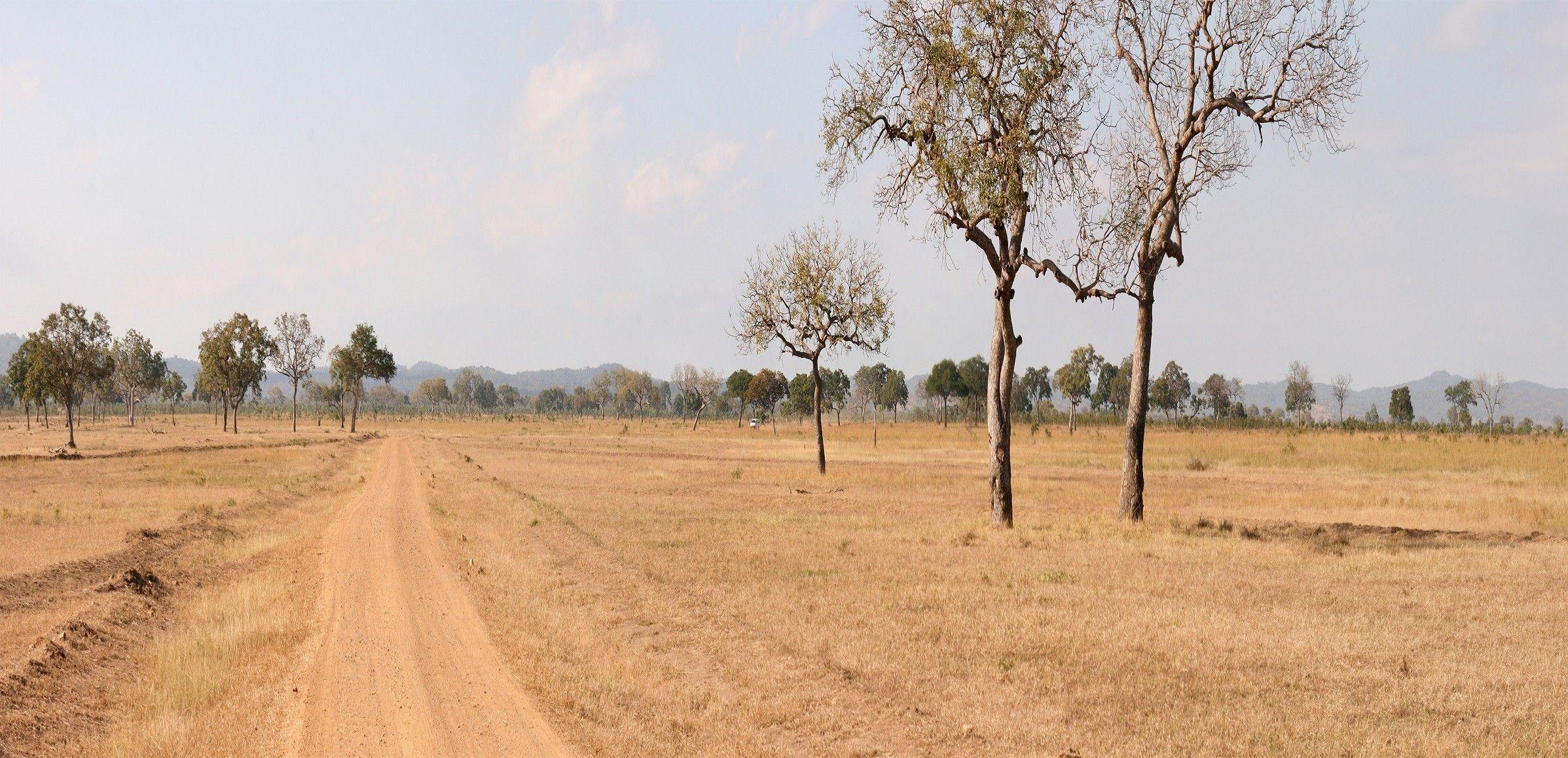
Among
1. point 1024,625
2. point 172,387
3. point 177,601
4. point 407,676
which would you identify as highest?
point 172,387

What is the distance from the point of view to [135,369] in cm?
11138

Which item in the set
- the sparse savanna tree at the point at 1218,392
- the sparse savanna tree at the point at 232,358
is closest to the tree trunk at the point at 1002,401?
the sparse savanna tree at the point at 232,358

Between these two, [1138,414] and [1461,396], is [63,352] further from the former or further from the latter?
[1461,396]

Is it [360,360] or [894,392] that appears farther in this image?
[894,392]

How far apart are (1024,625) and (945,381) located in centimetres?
13457

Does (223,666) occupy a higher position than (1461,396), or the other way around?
(1461,396)

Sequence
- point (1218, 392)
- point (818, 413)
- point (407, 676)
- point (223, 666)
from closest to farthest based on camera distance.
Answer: point (407, 676)
point (223, 666)
point (818, 413)
point (1218, 392)

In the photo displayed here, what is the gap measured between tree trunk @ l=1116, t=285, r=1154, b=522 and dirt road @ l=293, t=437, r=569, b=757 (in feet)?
58.0

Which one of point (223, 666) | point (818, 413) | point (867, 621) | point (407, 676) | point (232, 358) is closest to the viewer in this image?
point (407, 676)

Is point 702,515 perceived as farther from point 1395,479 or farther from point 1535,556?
point 1395,479

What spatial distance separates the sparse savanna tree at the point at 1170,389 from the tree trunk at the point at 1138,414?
472 feet

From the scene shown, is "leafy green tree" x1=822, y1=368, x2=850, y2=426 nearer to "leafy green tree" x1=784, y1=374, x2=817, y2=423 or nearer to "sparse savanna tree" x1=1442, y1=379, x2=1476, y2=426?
"leafy green tree" x1=784, y1=374, x2=817, y2=423

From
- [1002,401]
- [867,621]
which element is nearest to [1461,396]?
[1002,401]

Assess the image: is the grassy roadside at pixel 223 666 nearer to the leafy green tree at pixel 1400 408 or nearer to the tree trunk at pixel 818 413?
the tree trunk at pixel 818 413
